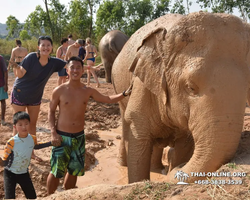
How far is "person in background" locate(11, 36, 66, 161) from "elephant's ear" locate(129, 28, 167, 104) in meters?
1.50

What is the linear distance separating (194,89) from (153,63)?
730 mm

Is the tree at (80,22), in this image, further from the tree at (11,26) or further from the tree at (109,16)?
the tree at (11,26)

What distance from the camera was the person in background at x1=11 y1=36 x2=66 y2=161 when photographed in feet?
14.3

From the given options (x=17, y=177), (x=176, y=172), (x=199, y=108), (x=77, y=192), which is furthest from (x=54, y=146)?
(x=199, y=108)

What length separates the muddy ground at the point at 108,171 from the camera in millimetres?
2434

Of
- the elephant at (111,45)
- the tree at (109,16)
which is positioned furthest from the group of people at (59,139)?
the tree at (109,16)

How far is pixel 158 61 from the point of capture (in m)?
3.46

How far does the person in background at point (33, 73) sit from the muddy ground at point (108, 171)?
805 mm

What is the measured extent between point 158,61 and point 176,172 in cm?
127

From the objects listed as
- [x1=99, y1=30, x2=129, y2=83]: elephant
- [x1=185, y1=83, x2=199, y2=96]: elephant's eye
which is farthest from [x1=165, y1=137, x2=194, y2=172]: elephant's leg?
[x1=99, y1=30, x2=129, y2=83]: elephant

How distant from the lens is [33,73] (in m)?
4.42

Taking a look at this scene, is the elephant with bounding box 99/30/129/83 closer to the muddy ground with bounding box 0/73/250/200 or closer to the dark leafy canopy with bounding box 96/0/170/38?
the muddy ground with bounding box 0/73/250/200

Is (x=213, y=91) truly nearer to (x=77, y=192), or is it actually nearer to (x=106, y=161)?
(x=77, y=192)

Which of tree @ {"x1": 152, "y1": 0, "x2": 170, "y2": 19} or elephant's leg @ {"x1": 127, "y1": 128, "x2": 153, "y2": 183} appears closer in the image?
elephant's leg @ {"x1": 127, "y1": 128, "x2": 153, "y2": 183}
